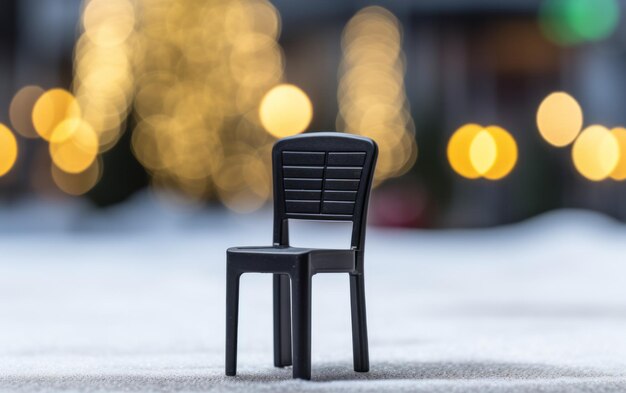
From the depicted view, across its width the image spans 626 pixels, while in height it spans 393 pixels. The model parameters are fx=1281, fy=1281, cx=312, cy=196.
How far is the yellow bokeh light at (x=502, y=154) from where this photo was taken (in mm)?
25672

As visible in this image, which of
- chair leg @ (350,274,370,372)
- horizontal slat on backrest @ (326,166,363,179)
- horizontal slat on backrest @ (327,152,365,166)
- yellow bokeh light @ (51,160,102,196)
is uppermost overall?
yellow bokeh light @ (51,160,102,196)

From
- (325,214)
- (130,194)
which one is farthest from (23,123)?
(325,214)

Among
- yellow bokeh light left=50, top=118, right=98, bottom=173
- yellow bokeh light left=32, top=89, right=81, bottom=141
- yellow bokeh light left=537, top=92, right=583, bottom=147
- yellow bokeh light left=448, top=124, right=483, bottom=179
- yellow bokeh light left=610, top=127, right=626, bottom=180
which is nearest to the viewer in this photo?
yellow bokeh light left=50, top=118, right=98, bottom=173

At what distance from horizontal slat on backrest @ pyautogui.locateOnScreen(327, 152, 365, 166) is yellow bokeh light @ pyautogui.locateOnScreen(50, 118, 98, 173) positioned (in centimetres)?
1461

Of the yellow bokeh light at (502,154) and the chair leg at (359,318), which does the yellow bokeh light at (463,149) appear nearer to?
the yellow bokeh light at (502,154)

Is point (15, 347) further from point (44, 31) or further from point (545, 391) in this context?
point (44, 31)

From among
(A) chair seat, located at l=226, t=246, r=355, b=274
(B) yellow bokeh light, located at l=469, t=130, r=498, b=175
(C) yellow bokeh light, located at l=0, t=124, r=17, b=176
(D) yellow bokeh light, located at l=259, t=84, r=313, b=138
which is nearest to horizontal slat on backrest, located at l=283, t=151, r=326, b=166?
(A) chair seat, located at l=226, t=246, r=355, b=274

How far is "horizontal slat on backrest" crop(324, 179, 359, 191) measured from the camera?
6.21m

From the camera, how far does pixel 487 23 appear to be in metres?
26.6

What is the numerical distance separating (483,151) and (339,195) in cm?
2099

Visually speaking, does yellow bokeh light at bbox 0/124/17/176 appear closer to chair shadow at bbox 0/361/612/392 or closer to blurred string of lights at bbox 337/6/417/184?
blurred string of lights at bbox 337/6/417/184

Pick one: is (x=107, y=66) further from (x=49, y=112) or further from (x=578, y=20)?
(x=578, y=20)

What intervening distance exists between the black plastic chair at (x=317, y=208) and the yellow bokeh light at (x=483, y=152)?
2029 cm

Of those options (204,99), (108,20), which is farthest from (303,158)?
(108,20)
